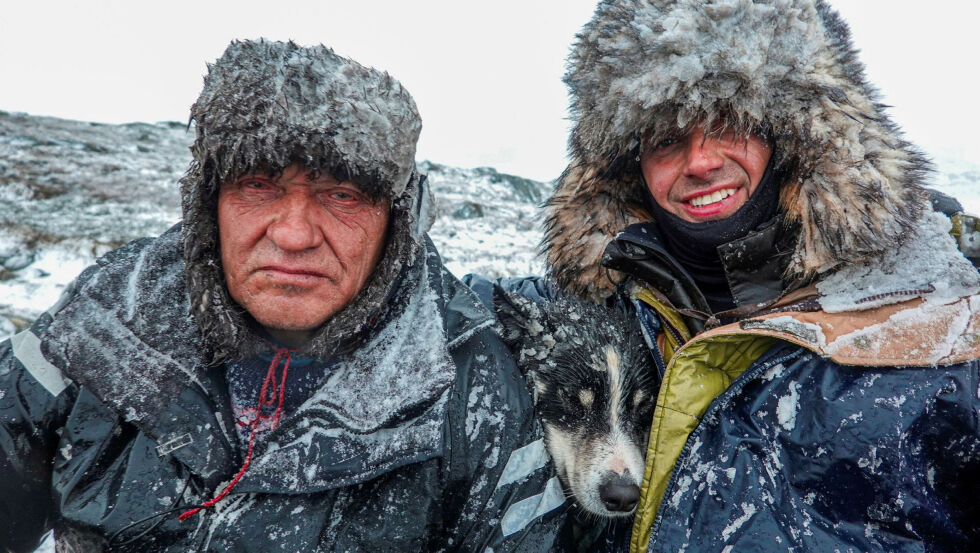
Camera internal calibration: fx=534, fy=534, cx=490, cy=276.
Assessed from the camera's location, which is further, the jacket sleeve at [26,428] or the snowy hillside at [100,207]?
the snowy hillside at [100,207]

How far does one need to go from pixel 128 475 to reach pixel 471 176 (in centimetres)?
2933

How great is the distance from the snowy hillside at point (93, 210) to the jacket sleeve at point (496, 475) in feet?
4.17

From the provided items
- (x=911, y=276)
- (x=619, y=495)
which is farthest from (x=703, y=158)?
(x=619, y=495)

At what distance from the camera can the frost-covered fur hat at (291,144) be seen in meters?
1.86

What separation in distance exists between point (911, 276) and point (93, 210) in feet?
50.0

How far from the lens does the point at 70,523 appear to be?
181 cm

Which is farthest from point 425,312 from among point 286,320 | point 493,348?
point 286,320

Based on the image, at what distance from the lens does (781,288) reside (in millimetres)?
2125

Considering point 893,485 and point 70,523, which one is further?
point 70,523

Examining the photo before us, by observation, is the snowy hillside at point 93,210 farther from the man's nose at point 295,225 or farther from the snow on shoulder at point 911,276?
the snow on shoulder at point 911,276

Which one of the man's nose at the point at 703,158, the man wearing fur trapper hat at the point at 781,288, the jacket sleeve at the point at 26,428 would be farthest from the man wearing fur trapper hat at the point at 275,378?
the man's nose at the point at 703,158

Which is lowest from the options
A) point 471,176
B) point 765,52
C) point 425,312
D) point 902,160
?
point 471,176

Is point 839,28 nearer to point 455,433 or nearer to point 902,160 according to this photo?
point 902,160

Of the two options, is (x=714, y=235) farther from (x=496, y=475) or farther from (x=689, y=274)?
(x=496, y=475)
